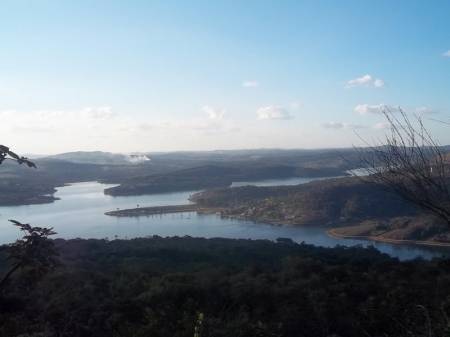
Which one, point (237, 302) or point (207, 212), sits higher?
point (237, 302)

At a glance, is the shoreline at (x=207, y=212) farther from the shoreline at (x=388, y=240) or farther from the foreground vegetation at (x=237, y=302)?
the foreground vegetation at (x=237, y=302)

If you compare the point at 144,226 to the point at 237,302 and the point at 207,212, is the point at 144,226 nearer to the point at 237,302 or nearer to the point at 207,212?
the point at 207,212

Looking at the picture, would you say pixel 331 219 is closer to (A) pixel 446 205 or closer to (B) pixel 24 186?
(B) pixel 24 186

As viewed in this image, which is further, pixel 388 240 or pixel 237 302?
pixel 388 240

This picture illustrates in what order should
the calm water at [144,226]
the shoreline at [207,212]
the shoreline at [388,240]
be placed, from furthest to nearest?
1. the shoreline at [207,212]
2. the calm water at [144,226]
3. the shoreline at [388,240]

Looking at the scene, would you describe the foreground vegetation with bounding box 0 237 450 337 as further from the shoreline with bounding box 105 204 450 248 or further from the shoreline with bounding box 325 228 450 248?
the shoreline with bounding box 105 204 450 248

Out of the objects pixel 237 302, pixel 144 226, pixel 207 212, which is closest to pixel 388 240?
pixel 144 226

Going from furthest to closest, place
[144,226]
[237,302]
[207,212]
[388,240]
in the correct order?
[207,212], [144,226], [388,240], [237,302]

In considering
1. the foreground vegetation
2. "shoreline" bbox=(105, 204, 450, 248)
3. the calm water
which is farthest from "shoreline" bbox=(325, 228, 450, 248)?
the foreground vegetation

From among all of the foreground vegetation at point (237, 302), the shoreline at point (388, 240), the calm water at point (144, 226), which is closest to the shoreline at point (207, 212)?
the shoreline at point (388, 240)
